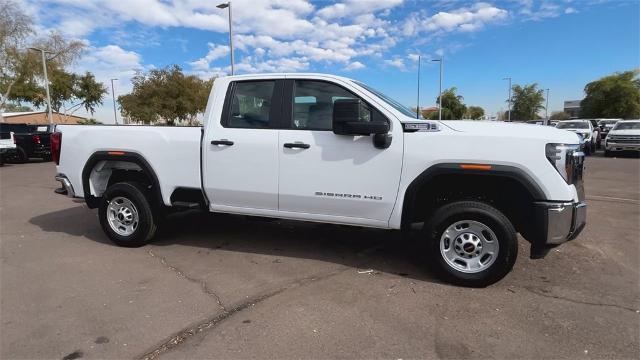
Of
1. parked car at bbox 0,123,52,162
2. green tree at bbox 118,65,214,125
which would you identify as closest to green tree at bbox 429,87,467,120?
green tree at bbox 118,65,214,125

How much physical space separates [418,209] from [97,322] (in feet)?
10.0

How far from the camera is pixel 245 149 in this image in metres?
4.43

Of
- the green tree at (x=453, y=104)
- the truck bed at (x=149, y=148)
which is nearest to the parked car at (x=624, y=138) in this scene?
the truck bed at (x=149, y=148)

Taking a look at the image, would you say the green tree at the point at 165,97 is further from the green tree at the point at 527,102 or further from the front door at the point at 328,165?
the green tree at the point at 527,102

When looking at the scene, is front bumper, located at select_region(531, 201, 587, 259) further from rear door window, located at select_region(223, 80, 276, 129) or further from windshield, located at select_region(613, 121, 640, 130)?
windshield, located at select_region(613, 121, 640, 130)

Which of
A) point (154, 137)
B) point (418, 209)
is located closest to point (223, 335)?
point (418, 209)

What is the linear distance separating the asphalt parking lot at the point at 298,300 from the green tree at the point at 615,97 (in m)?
58.7

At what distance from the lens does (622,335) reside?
3.03 meters

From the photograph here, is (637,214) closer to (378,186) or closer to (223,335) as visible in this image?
(378,186)

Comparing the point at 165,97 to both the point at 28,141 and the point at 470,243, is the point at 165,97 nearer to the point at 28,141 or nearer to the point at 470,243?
the point at 28,141

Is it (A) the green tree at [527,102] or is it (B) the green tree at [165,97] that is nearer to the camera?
(B) the green tree at [165,97]

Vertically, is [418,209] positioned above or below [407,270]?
above

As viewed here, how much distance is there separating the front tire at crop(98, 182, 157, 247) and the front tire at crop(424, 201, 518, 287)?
3.31 metres

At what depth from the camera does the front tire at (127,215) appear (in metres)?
5.04
